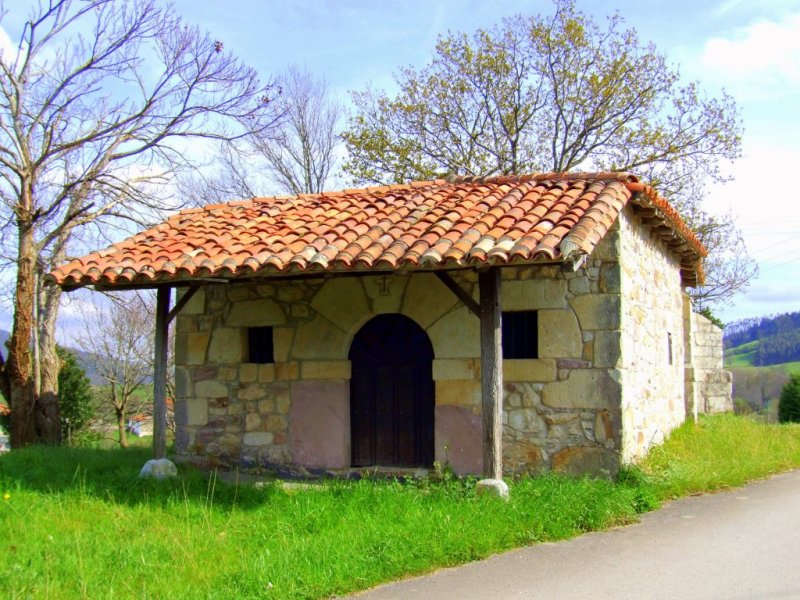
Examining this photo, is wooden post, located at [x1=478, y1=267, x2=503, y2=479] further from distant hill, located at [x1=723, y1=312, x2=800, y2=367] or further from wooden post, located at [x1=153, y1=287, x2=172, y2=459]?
distant hill, located at [x1=723, y1=312, x2=800, y2=367]

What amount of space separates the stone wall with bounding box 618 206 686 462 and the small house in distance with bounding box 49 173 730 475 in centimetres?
5

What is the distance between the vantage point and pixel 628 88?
732 inches

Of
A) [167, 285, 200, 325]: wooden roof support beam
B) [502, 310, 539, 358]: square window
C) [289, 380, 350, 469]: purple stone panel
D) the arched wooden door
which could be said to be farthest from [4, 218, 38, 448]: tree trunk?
[502, 310, 539, 358]: square window

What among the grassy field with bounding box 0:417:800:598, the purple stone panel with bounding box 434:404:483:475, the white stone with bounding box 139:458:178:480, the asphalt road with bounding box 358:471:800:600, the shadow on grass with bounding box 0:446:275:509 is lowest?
the asphalt road with bounding box 358:471:800:600

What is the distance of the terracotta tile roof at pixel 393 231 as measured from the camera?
6.52m

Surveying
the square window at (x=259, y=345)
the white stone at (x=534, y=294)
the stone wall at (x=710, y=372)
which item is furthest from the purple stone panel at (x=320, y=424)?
the stone wall at (x=710, y=372)

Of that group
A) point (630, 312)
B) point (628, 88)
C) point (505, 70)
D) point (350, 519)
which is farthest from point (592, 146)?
point (350, 519)

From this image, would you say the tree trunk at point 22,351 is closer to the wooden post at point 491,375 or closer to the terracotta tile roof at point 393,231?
the terracotta tile roof at point 393,231

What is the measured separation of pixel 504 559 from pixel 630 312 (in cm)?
346

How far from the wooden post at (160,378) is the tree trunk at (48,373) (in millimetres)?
5660

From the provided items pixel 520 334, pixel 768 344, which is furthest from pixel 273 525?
pixel 768 344

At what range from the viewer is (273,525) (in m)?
5.89

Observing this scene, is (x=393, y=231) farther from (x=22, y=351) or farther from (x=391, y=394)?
(x=22, y=351)

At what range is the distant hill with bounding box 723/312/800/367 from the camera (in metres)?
69.2
